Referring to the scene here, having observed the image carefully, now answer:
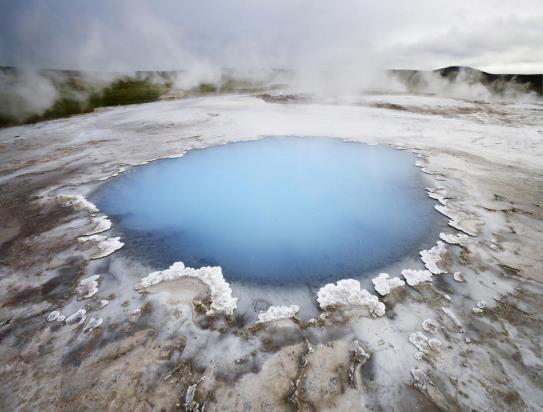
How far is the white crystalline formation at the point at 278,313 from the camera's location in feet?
12.6

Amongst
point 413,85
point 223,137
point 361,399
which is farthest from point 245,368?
point 413,85

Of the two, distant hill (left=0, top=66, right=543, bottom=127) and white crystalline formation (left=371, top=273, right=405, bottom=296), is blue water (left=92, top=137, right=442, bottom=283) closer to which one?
white crystalline formation (left=371, top=273, right=405, bottom=296)

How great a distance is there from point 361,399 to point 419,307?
1574 millimetres

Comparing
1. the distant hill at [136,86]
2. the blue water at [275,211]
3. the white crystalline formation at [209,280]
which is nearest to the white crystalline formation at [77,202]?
the blue water at [275,211]

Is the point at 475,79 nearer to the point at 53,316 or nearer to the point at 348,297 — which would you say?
the point at 348,297

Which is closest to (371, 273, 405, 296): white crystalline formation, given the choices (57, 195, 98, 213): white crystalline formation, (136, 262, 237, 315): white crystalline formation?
(136, 262, 237, 315): white crystalline formation

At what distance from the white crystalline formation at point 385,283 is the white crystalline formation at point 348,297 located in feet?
0.58

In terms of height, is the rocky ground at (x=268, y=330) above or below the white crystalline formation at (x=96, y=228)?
above

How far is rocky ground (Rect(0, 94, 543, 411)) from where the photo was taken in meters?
2.94

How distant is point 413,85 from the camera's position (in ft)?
136

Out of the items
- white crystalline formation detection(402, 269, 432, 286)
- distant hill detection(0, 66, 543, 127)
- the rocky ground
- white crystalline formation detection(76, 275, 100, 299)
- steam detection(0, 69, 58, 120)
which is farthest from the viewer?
distant hill detection(0, 66, 543, 127)

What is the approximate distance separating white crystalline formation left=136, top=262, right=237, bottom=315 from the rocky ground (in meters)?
0.03

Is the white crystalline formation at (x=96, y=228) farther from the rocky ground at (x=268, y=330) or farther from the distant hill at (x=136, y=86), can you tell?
the distant hill at (x=136, y=86)

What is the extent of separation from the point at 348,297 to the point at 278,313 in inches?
39.4
